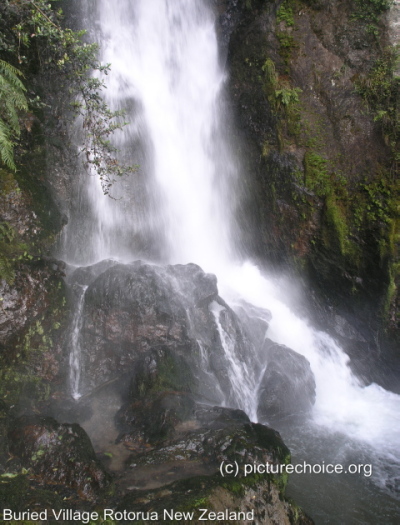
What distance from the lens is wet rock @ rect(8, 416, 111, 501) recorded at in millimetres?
4863

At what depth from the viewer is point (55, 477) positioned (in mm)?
4945

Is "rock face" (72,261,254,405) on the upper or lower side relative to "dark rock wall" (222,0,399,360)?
lower

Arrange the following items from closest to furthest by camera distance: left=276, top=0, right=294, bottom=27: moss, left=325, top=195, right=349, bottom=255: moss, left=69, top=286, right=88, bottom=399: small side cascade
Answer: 1. left=69, top=286, right=88, bottom=399: small side cascade
2. left=325, top=195, right=349, bottom=255: moss
3. left=276, top=0, right=294, bottom=27: moss

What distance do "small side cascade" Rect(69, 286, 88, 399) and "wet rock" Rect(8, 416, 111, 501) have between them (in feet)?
6.94

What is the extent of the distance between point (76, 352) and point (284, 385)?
18.8ft

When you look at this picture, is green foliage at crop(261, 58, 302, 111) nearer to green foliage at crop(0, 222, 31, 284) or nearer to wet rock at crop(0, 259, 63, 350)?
wet rock at crop(0, 259, 63, 350)

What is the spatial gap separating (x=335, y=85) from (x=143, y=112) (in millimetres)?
7828

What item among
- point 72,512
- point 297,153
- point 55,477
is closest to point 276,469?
point 72,512

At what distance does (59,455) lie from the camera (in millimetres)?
5184

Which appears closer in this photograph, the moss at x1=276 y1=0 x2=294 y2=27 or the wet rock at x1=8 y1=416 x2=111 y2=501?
the wet rock at x1=8 y1=416 x2=111 y2=501

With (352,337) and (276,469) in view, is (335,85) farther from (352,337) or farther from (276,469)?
(276,469)

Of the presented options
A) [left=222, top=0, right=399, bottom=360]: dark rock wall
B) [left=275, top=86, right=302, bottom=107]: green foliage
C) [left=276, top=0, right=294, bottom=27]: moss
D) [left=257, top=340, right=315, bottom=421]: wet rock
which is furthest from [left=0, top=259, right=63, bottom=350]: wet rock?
[left=276, top=0, right=294, bottom=27]: moss

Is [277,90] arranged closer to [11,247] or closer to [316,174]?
[316,174]

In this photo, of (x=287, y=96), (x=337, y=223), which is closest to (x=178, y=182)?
(x=287, y=96)
